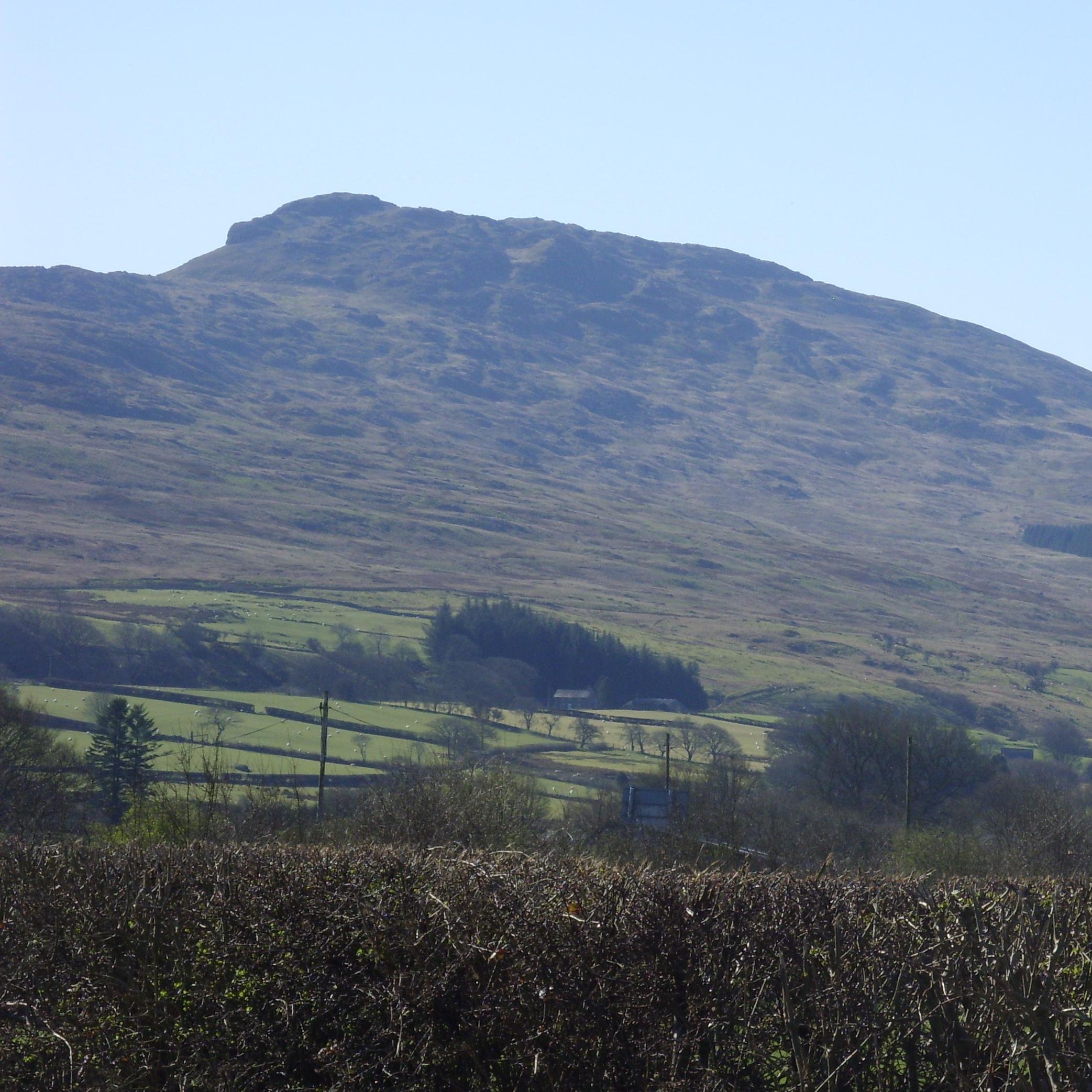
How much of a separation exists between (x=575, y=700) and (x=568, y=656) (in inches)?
324

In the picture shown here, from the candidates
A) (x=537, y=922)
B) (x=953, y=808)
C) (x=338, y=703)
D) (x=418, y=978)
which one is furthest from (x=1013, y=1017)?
(x=338, y=703)

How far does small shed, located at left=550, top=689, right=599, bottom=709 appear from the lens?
423 ft

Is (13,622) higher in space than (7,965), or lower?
lower

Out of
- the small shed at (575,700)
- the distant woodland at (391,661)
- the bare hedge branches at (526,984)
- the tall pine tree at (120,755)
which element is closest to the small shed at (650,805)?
the tall pine tree at (120,755)

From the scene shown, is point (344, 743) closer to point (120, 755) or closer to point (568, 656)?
point (120, 755)

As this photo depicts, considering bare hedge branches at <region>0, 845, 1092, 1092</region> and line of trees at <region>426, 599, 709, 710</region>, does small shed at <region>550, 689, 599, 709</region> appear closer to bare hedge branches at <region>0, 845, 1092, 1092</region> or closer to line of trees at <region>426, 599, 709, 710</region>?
line of trees at <region>426, 599, 709, 710</region>

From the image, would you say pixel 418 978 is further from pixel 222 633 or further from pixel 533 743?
pixel 222 633

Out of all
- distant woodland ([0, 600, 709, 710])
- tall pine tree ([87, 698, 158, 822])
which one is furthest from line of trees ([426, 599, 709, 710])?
tall pine tree ([87, 698, 158, 822])

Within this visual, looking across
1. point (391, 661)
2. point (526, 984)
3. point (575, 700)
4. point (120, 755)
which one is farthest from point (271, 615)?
point (526, 984)

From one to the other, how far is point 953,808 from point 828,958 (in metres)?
59.2

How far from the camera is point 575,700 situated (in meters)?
130

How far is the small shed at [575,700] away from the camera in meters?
129

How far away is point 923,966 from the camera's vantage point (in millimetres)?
10781

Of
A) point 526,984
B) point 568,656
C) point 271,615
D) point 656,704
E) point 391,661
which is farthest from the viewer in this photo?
point 271,615
